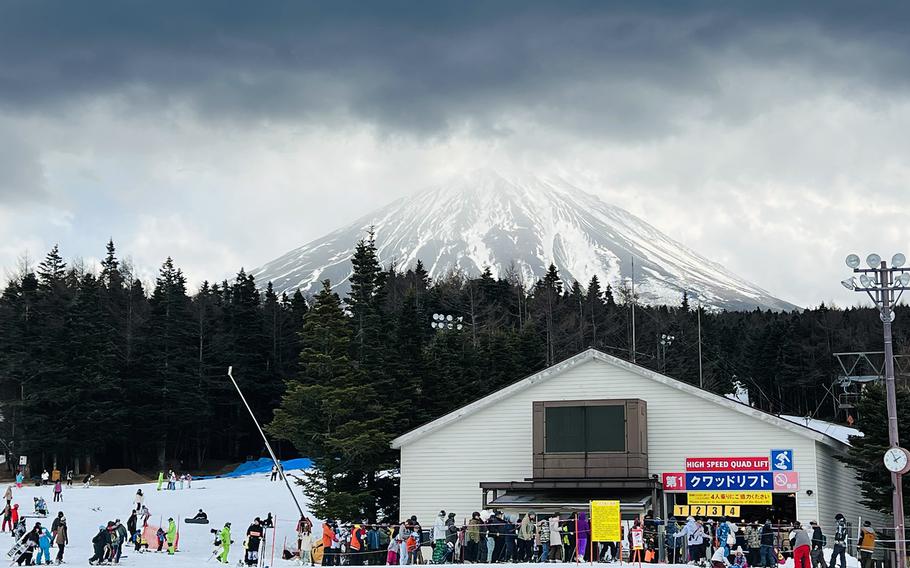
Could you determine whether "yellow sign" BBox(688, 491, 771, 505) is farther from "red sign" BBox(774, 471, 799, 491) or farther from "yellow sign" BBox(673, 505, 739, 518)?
"red sign" BBox(774, 471, 799, 491)

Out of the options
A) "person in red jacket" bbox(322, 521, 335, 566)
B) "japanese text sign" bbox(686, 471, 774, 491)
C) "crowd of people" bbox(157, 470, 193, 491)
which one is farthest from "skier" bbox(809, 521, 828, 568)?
"crowd of people" bbox(157, 470, 193, 491)

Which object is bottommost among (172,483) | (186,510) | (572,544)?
(572,544)

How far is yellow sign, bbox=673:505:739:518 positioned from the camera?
3825 cm

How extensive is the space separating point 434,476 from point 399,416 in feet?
27.8

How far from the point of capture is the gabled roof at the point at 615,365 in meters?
37.9

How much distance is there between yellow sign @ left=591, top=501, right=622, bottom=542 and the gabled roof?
36.2ft

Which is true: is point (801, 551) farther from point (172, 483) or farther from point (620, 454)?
point (172, 483)

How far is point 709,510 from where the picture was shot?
38375 millimetres

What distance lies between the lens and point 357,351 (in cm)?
5125

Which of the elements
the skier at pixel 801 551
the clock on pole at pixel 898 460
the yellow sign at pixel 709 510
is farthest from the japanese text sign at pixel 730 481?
the clock on pole at pixel 898 460

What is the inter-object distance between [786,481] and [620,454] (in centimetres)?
573

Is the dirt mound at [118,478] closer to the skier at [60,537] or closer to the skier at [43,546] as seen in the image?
the skier at [60,537]

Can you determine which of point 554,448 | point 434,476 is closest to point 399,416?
point 434,476

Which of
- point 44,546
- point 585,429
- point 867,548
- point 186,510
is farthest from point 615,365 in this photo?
point 186,510
